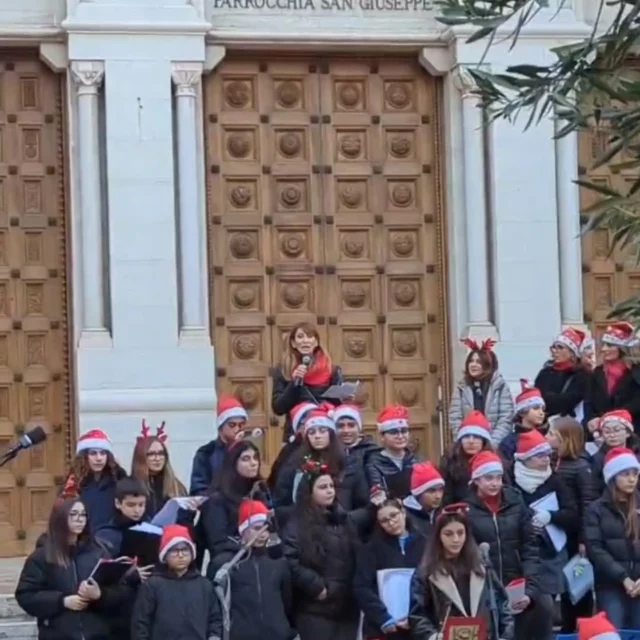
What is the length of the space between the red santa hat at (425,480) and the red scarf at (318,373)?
2.12 meters

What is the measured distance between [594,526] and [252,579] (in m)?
2.16

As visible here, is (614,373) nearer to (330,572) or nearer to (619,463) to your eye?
(619,463)

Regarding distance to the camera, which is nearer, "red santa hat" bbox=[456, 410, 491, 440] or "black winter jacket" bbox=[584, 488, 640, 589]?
"black winter jacket" bbox=[584, 488, 640, 589]

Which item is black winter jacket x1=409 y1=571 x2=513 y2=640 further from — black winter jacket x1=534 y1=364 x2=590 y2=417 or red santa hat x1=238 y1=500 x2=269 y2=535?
black winter jacket x1=534 y1=364 x2=590 y2=417

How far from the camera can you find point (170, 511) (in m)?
10.8

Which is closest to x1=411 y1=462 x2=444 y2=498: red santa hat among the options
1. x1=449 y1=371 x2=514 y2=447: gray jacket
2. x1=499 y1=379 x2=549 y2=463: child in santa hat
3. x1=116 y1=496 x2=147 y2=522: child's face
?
x1=499 y1=379 x2=549 y2=463: child in santa hat

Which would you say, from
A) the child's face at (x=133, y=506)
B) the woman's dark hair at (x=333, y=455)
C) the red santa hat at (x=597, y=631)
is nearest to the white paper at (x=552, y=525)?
the woman's dark hair at (x=333, y=455)

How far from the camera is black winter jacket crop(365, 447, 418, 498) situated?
11750 mm

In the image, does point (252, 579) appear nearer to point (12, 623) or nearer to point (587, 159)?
point (12, 623)

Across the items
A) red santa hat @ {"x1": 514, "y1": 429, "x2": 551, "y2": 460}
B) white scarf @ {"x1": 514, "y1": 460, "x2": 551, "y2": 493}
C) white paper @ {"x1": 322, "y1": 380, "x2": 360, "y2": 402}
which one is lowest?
white scarf @ {"x1": 514, "y1": 460, "x2": 551, "y2": 493}

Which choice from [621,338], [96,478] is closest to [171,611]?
[96,478]

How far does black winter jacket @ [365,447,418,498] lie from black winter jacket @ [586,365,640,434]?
181 centimetres

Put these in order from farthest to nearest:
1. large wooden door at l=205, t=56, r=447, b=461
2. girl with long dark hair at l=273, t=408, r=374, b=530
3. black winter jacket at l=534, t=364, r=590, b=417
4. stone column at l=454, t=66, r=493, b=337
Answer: large wooden door at l=205, t=56, r=447, b=461 → stone column at l=454, t=66, r=493, b=337 → black winter jacket at l=534, t=364, r=590, b=417 → girl with long dark hair at l=273, t=408, r=374, b=530

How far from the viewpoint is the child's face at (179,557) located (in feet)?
33.6
